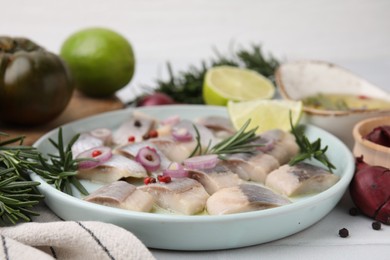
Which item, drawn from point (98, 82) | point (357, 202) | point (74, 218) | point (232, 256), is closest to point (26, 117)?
point (98, 82)

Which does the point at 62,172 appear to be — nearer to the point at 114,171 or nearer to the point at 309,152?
the point at 114,171

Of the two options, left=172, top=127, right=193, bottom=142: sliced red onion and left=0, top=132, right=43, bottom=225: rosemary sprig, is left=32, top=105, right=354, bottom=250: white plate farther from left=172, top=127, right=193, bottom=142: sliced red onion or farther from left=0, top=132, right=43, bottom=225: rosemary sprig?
left=172, top=127, right=193, bottom=142: sliced red onion

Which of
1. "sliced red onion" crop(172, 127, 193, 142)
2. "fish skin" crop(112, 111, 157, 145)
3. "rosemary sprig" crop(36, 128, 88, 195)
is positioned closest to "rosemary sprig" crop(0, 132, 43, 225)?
"rosemary sprig" crop(36, 128, 88, 195)

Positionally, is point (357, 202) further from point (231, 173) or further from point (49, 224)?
point (49, 224)

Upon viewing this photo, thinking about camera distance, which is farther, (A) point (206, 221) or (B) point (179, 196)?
(B) point (179, 196)

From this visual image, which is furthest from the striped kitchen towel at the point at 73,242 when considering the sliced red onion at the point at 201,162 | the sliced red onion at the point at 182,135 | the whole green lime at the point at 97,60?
the whole green lime at the point at 97,60

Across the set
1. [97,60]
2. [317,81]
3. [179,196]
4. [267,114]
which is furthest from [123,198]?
[317,81]

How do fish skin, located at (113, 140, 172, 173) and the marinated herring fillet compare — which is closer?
the marinated herring fillet
